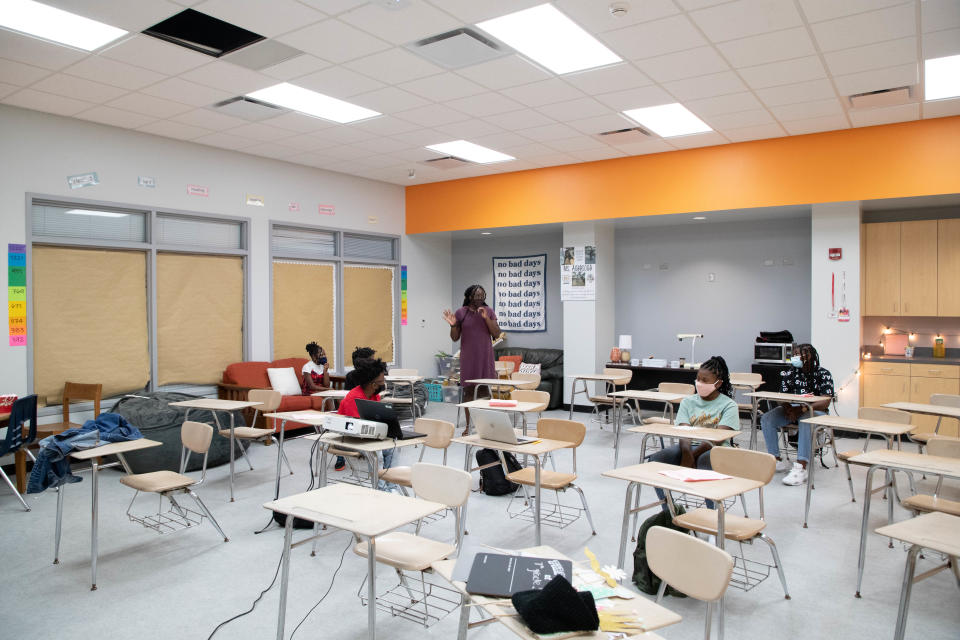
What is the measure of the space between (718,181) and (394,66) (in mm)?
4449

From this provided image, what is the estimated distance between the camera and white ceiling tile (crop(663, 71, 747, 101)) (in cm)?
540

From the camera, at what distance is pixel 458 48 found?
4.80 metres

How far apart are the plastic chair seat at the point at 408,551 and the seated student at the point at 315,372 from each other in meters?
4.60

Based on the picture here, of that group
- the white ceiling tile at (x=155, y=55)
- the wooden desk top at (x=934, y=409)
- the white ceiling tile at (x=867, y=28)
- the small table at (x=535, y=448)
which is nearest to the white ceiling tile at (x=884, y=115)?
the white ceiling tile at (x=867, y=28)

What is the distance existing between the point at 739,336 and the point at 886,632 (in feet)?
20.4

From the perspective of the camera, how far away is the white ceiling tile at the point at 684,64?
16.1 ft

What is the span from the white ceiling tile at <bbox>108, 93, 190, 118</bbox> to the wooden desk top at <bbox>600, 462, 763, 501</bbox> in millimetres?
5277

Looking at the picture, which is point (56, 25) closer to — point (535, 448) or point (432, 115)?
point (432, 115)

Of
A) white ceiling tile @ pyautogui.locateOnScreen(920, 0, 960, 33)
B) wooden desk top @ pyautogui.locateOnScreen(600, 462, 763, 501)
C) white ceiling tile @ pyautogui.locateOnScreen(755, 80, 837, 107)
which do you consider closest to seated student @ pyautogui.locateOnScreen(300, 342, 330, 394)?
wooden desk top @ pyautogui.locateOnScreen(600, 462, 763, 501)

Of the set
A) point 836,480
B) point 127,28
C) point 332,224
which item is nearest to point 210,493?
point 127,28

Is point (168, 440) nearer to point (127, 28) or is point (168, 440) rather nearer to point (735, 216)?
point (127, 28)

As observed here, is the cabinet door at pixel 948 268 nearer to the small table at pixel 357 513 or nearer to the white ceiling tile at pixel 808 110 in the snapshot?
the white ceiling tile at pixel 808 110

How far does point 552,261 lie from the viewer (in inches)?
411

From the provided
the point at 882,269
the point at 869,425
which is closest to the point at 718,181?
the point at 882,269
